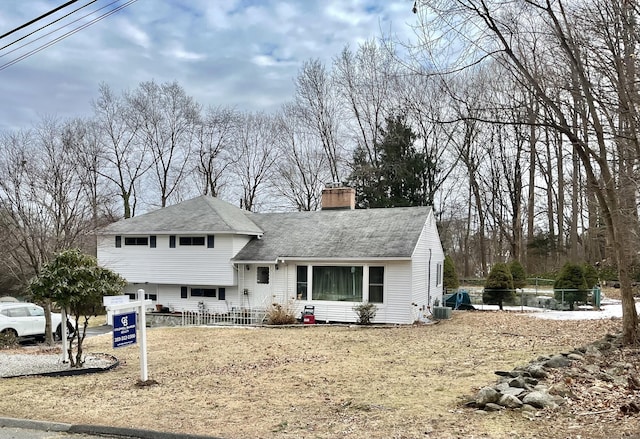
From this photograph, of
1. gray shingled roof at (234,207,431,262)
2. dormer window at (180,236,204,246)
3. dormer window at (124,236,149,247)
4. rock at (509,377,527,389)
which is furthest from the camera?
dormer window at (124,236,149,247)

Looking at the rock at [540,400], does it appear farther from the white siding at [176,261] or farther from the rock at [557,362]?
the white siding at [176,261]

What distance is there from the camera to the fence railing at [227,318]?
67.2ft

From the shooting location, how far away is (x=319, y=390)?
802cm

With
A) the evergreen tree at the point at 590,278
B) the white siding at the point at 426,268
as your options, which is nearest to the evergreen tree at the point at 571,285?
the evergreen tree at the point at 590,278

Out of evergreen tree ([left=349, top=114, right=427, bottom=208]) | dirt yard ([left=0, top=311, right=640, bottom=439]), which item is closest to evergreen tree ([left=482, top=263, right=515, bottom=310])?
dirt yard ([left=0, top=311, right=640, bottom=439])

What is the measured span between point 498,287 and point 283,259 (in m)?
11.2

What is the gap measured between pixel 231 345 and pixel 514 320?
10.2 meters

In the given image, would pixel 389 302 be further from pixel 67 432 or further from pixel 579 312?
pixel 67 432

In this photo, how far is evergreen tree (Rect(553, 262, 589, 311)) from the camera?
23.1m

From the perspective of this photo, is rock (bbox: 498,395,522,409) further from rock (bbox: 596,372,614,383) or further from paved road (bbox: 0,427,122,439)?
paved road (bbox: 0,427,122,439)

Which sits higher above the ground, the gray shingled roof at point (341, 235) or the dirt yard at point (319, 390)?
the gray shingled roof at point (341, 235)

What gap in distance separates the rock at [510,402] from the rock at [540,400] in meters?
0.11

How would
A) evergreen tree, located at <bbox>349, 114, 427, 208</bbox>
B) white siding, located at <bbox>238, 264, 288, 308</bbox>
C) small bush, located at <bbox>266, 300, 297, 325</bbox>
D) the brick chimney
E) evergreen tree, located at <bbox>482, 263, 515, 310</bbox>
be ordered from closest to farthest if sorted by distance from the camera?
small bush, located at <bbox>266, 300, 297, 325</bbox>
white siding, located at <bbox>238, 264, 288, 308</bbox>
evergreen tree, located at <bbox>482, 263, 515, 310</bbox>
the brick chimney
evergreen tree, located at <bbox>349, 114, 427, 208</bbox>

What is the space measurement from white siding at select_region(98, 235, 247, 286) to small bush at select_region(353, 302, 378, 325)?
582 cm
